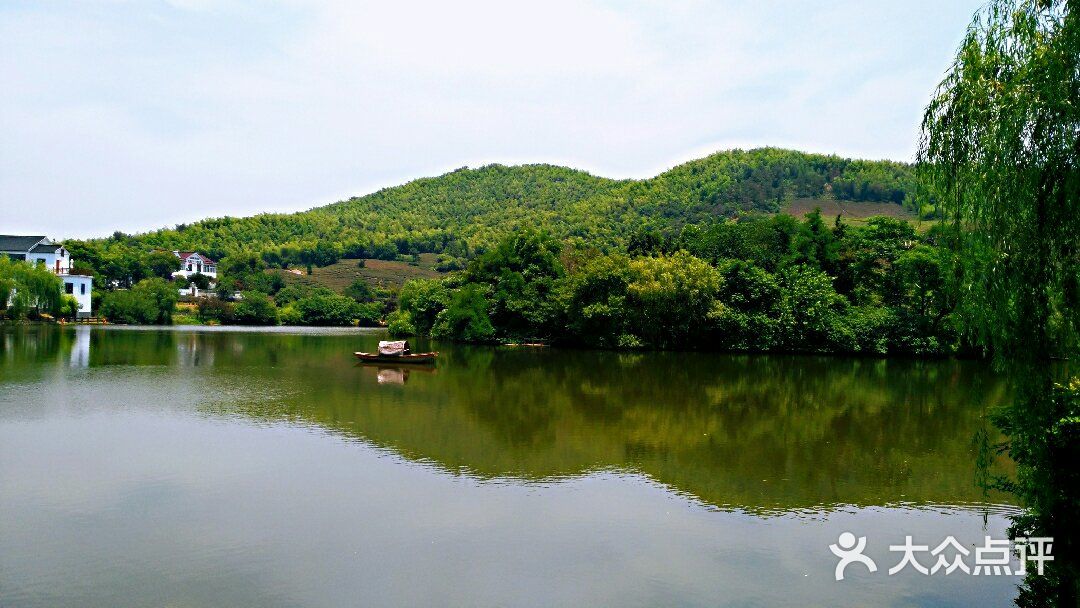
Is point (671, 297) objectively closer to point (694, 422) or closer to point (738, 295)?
point (738, 295)

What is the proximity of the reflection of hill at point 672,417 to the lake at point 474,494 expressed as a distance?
0.11m

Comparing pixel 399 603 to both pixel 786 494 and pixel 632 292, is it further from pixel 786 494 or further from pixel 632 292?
pixel 632 292

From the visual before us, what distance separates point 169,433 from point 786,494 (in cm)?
1344

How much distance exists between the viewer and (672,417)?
69.0 ft

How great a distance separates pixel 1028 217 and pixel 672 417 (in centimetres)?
1412

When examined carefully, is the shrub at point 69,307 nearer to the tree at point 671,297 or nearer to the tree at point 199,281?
the tree at point 199,281

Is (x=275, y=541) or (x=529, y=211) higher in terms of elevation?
(x=529, y=211)

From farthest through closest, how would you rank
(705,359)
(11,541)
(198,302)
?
(198,302) → (705,359) → (11,541)

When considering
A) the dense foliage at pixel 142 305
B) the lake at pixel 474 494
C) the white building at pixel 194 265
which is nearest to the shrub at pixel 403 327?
the dense foliage at pixel 142 305

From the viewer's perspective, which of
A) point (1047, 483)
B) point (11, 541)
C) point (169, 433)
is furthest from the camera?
point (169, 433)

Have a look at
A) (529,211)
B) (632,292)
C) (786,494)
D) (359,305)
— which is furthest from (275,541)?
(529,211)

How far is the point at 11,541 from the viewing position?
978 cm

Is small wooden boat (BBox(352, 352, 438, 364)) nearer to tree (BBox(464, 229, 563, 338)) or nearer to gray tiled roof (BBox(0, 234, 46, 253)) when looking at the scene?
tree (BBox(464, 229, 563, 338))

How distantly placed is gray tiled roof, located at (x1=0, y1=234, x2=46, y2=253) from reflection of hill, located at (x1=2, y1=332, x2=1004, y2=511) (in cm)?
5125
